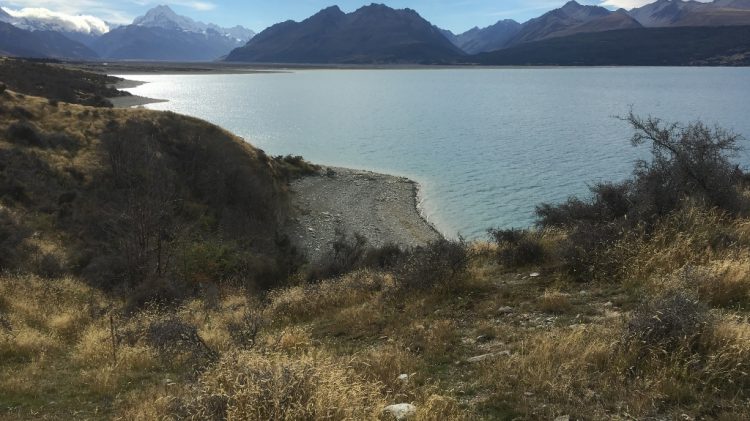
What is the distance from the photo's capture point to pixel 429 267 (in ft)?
34.7

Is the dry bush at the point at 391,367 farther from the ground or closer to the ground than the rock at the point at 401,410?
closer to the ground

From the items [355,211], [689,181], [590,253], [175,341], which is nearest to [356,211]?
[355,211]

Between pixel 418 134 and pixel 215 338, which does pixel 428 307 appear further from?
pixel 418 134

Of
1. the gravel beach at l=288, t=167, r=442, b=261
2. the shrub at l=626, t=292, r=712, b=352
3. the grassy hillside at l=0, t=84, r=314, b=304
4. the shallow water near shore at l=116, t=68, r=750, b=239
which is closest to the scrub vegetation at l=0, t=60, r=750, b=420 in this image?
the shrub at l=626, t=292, r=712, b=352

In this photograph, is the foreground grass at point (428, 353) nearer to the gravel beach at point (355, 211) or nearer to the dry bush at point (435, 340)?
the dry bush at point (435, 340)

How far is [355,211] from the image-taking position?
38.0 metres

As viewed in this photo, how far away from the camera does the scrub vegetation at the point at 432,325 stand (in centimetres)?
508

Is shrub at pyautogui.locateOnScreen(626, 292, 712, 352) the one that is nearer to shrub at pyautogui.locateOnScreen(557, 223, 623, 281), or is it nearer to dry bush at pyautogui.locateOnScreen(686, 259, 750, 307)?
dry bush at pyautogui.locateOnScreen(686, 259, 750, 307)

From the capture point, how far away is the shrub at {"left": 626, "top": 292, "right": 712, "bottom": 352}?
5.55 m

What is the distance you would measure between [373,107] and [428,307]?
103 meters

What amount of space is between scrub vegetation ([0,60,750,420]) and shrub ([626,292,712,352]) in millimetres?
22

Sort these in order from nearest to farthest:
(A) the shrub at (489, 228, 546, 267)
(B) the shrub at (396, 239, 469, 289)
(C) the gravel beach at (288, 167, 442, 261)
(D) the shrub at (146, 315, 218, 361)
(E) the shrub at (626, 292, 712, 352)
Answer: (E) the shrub at (626, 292, 712, 352)
(D) the shrub at (146, 315, 218, 361)
(B) the shrub at (396, 239, 469, 289)
(A) the shrub at (489, 228, 546, 267)
(C) the gravel beach at (288, 167, 442, 261)

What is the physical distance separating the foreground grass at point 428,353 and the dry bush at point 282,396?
0.06 feet

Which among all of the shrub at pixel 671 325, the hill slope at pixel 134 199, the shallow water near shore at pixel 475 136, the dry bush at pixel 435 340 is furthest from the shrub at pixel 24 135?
the shrub at pixel 671 325
